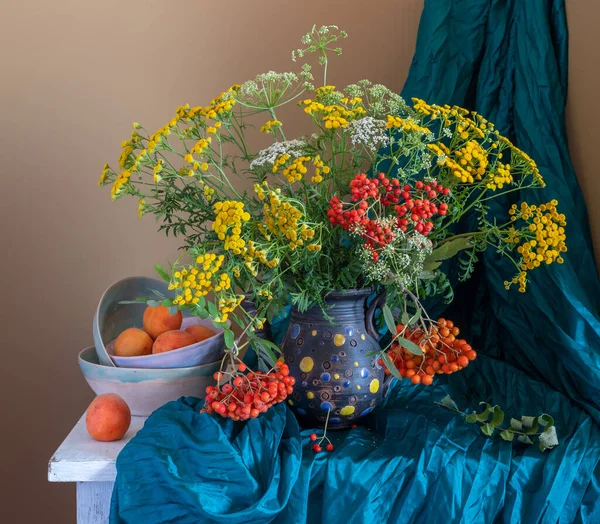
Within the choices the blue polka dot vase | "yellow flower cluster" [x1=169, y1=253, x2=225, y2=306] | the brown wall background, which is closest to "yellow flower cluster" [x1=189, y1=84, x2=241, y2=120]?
"yellow flower cluster" [x1=169, y1=253, x2=225, y2=306]

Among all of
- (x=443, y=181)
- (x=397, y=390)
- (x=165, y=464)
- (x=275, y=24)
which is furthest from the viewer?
(x=275, y=24)

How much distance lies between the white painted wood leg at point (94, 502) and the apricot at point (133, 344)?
23 cm

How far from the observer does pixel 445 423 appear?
3.32 feet

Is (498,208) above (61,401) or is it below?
above

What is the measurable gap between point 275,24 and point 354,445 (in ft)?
3.25

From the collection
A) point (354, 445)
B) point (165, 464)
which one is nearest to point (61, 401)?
point (165, 464)

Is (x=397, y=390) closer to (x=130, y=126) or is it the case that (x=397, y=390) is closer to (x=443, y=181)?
(x=443, y=181)

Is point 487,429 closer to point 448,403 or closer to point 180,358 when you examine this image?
point 448,403

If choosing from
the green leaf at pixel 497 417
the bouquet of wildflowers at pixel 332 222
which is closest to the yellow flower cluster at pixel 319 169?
the bouquet of wildflowers at pixel 332 222

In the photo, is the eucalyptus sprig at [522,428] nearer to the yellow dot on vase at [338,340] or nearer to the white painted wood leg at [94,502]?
the yellow dot on vase at [338,340]

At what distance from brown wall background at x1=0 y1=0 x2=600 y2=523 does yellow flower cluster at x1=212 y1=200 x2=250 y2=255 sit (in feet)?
2.30

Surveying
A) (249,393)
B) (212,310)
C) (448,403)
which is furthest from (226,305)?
(448,403)

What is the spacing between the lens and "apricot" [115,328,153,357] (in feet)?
3.67

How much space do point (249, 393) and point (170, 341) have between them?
254 mm
